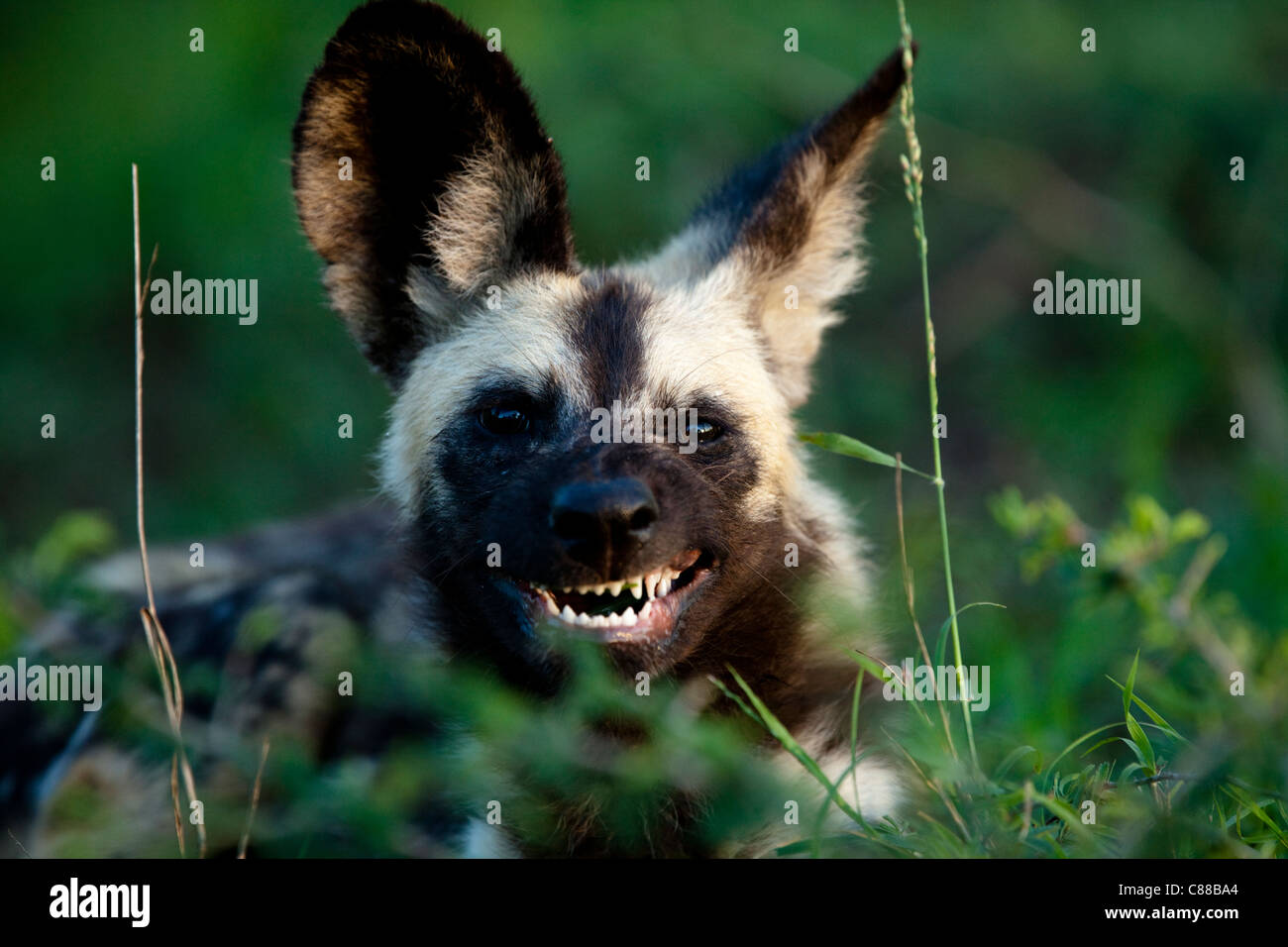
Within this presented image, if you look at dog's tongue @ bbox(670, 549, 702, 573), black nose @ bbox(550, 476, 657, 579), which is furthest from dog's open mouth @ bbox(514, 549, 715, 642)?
black nose @ bbox(550, 476, 657, 579)

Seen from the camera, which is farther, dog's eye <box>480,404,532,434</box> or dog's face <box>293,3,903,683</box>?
dog's eye <box>480,404,532,434</box>

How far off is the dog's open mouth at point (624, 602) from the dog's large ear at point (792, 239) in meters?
1.00

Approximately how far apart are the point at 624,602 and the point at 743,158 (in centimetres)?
373

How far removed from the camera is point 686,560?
10.1 ft

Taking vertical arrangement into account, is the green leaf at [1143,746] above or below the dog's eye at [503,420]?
below

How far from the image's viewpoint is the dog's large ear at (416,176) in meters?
3.21

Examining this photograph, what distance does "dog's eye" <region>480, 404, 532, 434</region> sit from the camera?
129 inches

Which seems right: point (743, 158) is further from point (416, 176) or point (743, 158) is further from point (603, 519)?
point (603, 519)

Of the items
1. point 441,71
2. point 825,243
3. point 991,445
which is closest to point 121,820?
point 441,71

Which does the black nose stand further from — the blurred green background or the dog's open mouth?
the blurred green background

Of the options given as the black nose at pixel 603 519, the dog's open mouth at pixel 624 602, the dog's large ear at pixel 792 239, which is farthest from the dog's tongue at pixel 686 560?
the dog's large ear at pixel 792 239

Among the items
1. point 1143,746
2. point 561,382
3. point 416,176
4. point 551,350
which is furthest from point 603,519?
point 416,176

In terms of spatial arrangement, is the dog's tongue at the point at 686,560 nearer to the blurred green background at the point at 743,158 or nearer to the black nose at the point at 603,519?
the black nose at the point at 603,519
